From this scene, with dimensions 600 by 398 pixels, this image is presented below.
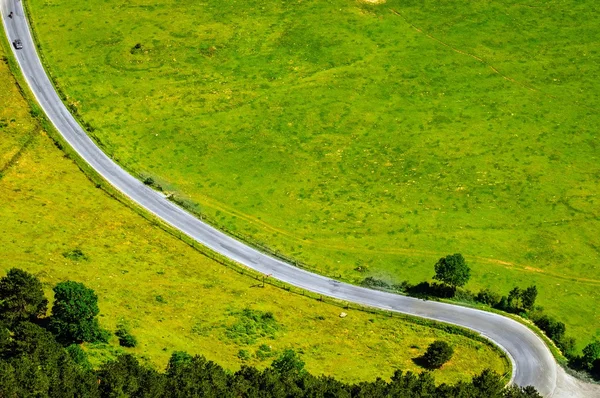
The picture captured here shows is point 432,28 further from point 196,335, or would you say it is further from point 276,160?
point 196,335

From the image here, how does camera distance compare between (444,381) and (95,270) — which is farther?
(95,270)

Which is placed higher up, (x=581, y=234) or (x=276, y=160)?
(x=276, y=160)

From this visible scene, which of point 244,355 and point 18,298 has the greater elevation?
point 18,298

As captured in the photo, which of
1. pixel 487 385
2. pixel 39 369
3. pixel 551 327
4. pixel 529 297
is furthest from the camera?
pixel 529 297

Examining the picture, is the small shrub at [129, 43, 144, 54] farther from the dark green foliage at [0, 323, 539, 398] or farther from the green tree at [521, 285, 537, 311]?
the green tree at [521, 285, 537, 311]

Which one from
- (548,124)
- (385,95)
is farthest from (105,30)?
(548,124)

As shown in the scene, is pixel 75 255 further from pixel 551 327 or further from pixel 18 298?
pixel 551 327

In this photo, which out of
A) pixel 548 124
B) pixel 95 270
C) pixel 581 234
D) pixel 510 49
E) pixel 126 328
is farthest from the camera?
pixel 510 49

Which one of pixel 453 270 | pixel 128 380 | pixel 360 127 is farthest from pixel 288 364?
pixel 360 127
